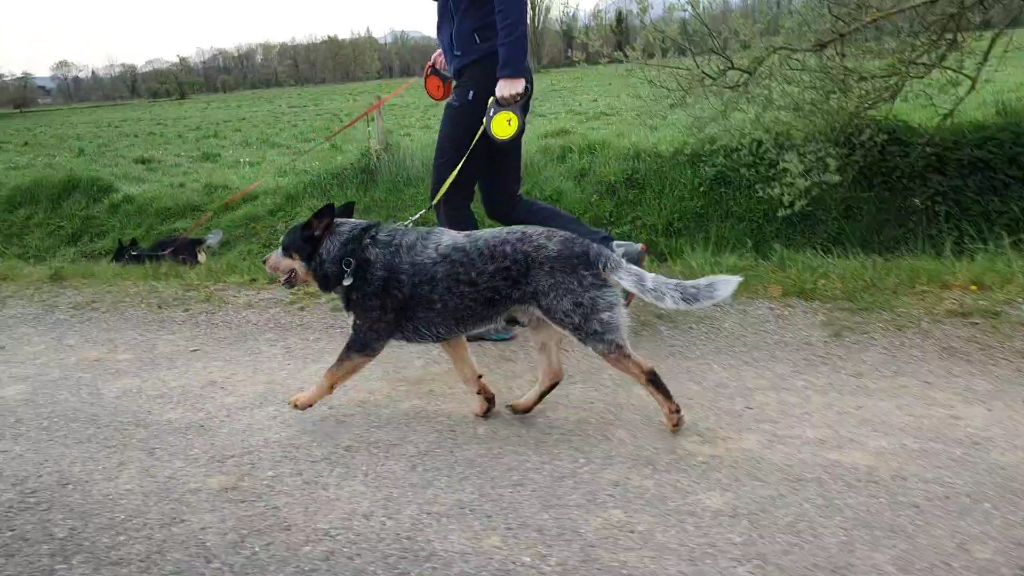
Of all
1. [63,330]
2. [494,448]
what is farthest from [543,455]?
[63,330]

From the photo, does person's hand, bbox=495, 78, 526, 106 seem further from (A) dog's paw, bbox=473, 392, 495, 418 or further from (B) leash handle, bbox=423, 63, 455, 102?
(A) dog's paw, bbox=473, 392, 495, 418

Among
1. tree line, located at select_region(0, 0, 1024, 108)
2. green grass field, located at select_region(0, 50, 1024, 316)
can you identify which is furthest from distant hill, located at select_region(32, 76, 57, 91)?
tree line, located at select_region(0, 0, 1024, 108)

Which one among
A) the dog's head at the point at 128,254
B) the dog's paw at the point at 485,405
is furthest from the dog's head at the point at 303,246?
the dog's head at the point at 128,254

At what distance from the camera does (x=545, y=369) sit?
393 cm

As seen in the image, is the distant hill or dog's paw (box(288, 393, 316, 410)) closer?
dog's paw (box(288, 393, 316, 410))

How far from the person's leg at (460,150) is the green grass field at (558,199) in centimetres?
211

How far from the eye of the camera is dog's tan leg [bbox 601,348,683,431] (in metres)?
3.58

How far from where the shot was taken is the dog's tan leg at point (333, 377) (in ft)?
12.4

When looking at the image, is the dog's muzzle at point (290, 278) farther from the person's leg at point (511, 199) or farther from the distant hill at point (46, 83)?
the distant hill at point (46, 83)

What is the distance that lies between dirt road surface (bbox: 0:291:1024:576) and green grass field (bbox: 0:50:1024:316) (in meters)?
1.03

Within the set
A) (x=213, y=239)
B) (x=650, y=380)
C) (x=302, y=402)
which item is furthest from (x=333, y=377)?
(x=213, y=239)

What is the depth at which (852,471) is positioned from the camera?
3223 millimetres

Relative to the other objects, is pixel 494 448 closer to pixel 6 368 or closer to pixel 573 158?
pixel 6 368

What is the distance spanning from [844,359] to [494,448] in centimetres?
215
